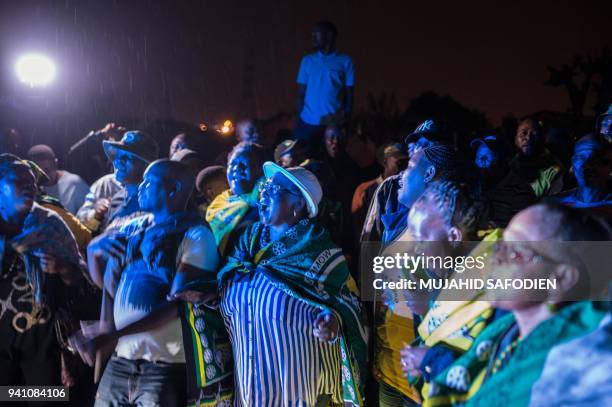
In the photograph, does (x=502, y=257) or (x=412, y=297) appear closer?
(x=502, y=257)

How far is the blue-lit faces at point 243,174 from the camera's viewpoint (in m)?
4.66

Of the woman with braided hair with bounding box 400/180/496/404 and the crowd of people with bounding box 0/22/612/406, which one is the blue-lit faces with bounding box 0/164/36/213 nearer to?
the crowd of people with bounding box 0/22/612/406

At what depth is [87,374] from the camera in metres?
4.66

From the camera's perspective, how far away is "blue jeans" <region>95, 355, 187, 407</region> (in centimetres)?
346

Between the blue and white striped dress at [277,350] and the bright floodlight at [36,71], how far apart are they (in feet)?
24.6

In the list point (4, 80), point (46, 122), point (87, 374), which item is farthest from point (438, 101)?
point (87, 374)

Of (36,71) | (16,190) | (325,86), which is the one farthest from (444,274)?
(36,71)

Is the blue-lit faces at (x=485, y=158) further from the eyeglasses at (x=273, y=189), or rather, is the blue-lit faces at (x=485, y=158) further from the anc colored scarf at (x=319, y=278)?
the eyeglasses at (x=273, y=189)

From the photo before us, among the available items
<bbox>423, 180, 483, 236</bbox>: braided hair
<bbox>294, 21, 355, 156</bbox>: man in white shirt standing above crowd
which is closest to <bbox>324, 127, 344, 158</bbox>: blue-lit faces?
<bbox>294, 21, 355, 156</bbox>: man in white shirt standing above crowd

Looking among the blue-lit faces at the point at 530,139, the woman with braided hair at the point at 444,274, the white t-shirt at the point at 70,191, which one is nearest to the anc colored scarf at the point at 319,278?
the woman with braided hair at the point at 444,274

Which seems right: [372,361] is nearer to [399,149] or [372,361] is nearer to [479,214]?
[479,214]

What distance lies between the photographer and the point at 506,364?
189 centimetres

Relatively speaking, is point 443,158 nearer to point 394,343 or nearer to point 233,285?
point 394,343

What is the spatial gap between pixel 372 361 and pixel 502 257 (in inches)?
77.1
